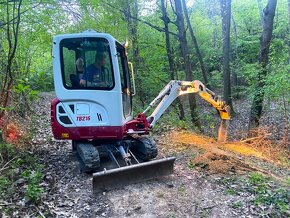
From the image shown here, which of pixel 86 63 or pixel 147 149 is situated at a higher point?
pixel 86 63

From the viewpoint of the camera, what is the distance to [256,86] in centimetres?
1078

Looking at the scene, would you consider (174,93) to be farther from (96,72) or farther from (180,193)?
(180,193)

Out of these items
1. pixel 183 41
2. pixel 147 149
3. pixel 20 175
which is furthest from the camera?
pixel 183 41

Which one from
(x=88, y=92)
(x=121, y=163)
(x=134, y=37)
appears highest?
(x=134, y=37)

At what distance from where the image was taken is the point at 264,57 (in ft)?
34.2

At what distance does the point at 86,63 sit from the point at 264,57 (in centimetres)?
693

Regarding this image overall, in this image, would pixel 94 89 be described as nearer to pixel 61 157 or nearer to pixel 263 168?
pixel 61 157

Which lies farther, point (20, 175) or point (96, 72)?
point (96, 72)

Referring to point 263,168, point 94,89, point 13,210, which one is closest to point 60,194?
point 13,210

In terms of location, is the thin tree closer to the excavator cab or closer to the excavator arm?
the excavator cab

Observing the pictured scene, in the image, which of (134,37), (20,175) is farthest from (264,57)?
(20,175)

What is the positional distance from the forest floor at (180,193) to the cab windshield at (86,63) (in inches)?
65.6

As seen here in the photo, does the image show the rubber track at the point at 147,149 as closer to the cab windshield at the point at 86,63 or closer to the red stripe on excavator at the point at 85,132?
the red stripe on excavator at the point at 85,132

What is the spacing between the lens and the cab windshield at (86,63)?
5695 millimetres
